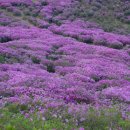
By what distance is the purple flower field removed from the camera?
38.3ft

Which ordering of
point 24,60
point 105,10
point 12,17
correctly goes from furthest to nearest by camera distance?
point 105,10
point 12,17
point 24,60

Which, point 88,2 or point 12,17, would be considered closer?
point 12,17

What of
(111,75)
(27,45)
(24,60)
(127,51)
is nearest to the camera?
(111,75)

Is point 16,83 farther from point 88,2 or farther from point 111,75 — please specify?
point 88,2

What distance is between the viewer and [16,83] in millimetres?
13414

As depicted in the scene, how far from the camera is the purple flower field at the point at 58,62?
11.7 m

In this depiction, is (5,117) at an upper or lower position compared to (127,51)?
upper

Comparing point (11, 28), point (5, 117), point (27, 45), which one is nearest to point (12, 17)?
point (11, 28)

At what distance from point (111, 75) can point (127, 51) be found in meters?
8.34

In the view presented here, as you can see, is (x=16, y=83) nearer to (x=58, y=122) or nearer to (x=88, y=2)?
(x=58, y=122)

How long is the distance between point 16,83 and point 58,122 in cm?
530

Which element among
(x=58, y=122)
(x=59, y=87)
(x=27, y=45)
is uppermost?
(x=58, y=122)

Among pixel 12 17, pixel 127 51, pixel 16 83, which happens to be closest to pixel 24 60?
pixel 16 83

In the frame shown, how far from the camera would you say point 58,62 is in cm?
1942
